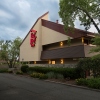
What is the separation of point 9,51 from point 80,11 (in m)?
31.8

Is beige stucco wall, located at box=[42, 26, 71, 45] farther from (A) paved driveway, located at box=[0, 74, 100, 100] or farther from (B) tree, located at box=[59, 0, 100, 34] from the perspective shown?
(A) paved driveway, located at box=[0, 74, 100, 100]

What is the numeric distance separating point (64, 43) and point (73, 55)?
540 centimetres

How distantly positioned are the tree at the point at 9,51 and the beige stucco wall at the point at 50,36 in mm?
18360

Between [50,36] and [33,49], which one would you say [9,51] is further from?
[50,36]

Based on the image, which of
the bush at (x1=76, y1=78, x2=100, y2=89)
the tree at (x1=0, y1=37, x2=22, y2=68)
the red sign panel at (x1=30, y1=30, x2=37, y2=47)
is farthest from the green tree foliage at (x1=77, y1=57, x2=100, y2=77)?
the tree at (x1=0, y1=37, x2=22, y2=68)

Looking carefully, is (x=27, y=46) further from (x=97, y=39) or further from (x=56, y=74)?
(x=97, y=39)

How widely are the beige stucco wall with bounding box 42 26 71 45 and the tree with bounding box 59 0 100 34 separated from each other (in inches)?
156

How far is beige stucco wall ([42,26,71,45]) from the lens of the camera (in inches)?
1123

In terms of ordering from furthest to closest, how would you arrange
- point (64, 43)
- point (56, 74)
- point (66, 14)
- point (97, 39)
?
1. point (64, 43)
2. point (66, 14)
3. point (56, 74)
4. point (97, 39)

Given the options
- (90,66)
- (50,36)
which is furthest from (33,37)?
(90,66)

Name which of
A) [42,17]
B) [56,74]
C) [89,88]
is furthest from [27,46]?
[89,88]

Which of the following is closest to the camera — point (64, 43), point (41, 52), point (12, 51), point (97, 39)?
point (97, 39)

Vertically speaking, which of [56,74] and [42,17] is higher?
[42,17]

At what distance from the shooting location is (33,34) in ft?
118
